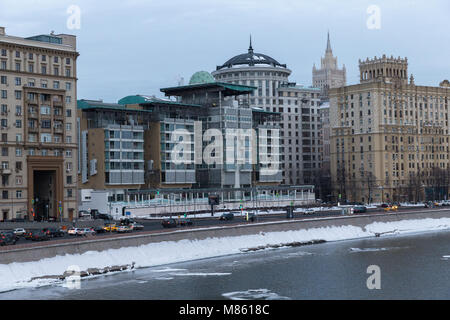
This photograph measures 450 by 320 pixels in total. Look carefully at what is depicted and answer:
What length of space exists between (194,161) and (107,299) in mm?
105319

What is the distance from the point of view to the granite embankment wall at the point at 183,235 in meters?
71.3

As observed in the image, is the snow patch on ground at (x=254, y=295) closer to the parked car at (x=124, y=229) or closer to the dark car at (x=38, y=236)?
the dark car at (x=38, y=236)

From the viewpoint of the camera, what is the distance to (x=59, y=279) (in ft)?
231

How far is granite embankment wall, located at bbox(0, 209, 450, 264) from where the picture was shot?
7131 centimetres

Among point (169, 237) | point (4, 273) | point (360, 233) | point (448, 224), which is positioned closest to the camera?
point (4, 273)

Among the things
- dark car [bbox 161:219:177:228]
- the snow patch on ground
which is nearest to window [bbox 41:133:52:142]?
dark car [bbox 161:219:177:228]

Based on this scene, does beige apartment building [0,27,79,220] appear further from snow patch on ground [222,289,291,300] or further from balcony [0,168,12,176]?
snow patch on ground [222,289,291,300]

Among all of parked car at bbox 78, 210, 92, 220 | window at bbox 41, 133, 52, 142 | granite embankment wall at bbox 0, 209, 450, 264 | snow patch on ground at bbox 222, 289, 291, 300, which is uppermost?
window at bbox 41, 133, 52, 142

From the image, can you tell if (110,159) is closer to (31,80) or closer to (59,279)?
(31,80)

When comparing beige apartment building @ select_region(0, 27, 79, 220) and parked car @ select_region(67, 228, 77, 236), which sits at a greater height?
beige apartment building @ select_region(0, 27, 79, 220)

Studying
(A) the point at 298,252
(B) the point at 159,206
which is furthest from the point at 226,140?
(A) the point at 298,252

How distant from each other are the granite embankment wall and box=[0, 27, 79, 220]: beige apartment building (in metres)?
38.4

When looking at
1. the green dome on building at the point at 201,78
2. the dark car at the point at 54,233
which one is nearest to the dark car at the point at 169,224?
the dark car at the point at 54,233
